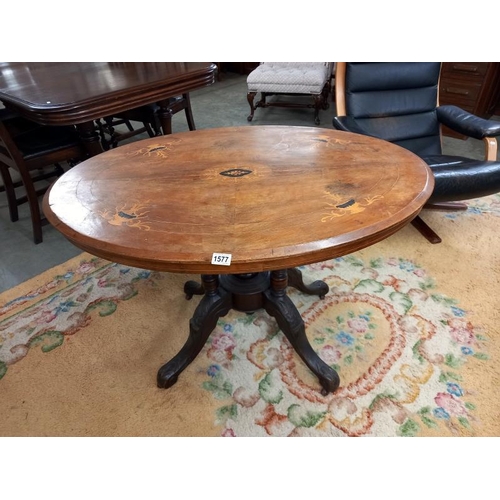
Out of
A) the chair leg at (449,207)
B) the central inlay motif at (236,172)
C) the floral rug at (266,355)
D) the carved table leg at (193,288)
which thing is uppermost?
the central inlay motif at (236,172)

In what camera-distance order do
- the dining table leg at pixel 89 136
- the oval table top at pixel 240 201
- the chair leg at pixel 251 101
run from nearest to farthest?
1. the oval table top at pixel 240 201
2. the dining table leg at pixel 89 136
3. the chair leg at pixel 251 101

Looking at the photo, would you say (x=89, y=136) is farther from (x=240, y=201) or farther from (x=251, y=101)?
(x=251, y=101)

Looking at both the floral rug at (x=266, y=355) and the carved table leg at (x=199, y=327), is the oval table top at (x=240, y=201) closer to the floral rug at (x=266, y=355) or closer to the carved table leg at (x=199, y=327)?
the carved table leg at (x=199, y=327)

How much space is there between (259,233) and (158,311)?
0.91 meters

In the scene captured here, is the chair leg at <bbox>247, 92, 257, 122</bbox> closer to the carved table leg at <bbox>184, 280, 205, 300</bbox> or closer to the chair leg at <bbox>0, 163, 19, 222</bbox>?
the chair leg at <bbox>0, 163, 19, 222</bbox>

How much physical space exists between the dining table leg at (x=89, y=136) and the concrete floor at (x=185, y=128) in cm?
57

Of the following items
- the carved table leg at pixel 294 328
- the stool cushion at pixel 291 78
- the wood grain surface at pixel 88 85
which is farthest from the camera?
the stool cushion at pixel 291 78

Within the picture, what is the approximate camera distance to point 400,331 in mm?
1382

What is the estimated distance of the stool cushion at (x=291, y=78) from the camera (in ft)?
10.4

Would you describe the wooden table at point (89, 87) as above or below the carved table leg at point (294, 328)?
above

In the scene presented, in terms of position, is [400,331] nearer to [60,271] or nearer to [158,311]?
[158,311]

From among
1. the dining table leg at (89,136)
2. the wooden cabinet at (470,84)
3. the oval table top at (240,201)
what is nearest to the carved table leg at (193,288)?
the oval table top at (240,201)

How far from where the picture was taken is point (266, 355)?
132 cm
